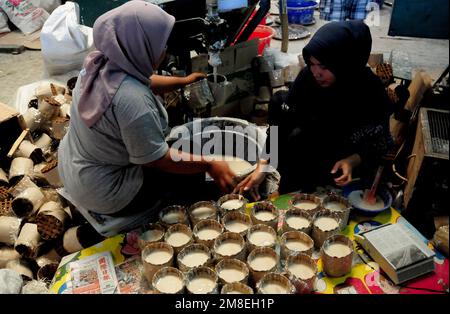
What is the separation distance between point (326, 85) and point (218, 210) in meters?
0.96

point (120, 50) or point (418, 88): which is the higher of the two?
point (120, 50)

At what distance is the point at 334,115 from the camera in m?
2.40

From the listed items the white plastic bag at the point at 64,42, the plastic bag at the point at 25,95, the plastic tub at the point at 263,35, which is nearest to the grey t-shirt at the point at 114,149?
the plastic bag at the point at 25,95

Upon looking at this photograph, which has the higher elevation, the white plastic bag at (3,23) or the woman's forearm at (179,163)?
the woman's forearm at (179,163)

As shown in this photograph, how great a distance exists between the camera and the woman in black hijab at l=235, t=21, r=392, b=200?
2.13 m

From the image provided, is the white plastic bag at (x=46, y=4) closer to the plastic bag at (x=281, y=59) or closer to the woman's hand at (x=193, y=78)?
the plastic bag at (x=281, y=59)

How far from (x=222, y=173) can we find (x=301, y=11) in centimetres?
450

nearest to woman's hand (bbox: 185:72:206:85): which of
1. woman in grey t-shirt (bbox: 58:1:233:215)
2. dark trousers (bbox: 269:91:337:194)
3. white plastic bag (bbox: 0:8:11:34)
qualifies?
dark trousers (bbox: 269:91:337:194)

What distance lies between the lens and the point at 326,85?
229 centimetres

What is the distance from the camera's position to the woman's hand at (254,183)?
2.20 m

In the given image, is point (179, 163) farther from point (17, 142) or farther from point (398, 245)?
point (17, 142)

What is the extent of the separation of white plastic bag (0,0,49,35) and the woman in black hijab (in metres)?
4.41

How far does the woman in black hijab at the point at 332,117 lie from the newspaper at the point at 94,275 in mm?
798
